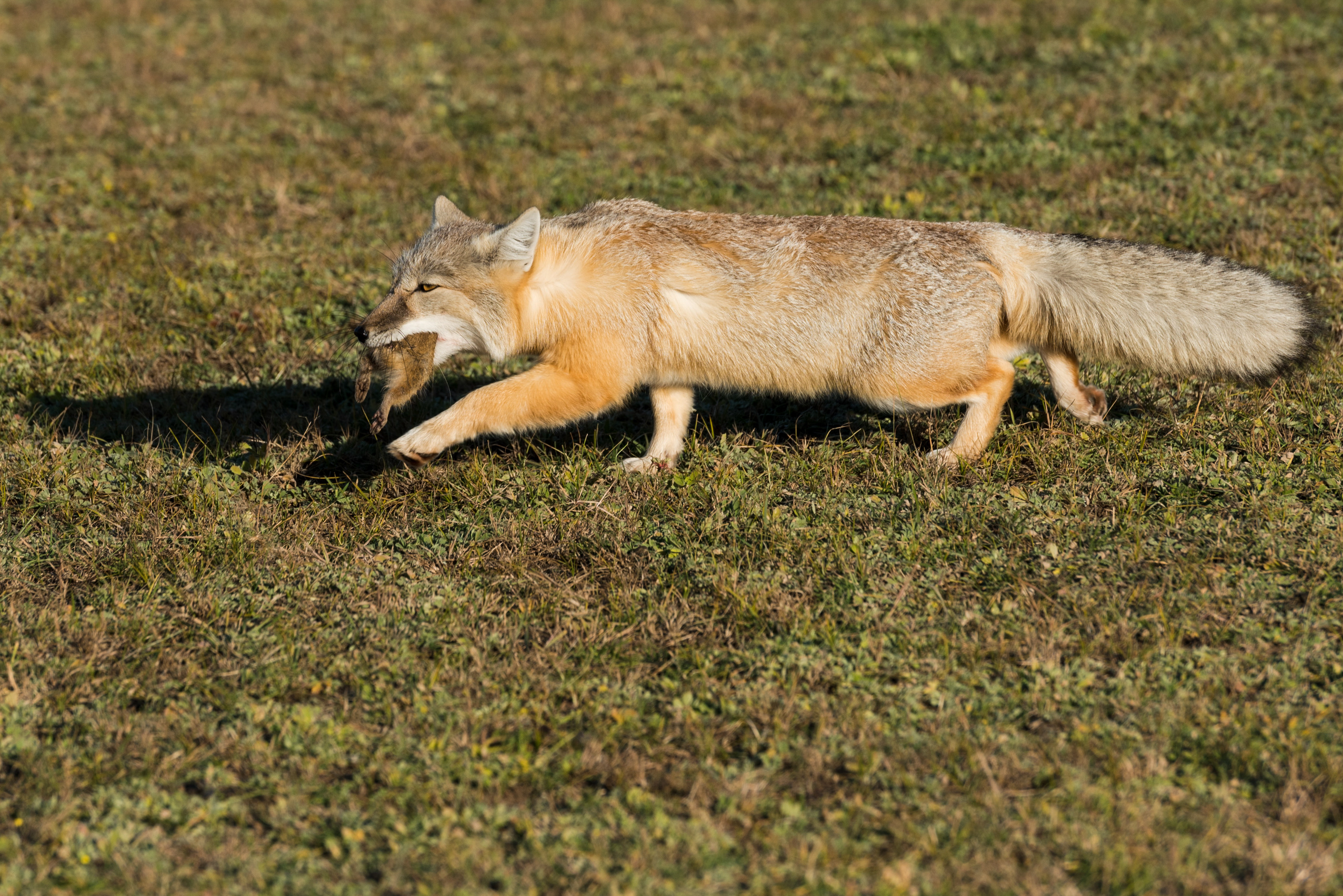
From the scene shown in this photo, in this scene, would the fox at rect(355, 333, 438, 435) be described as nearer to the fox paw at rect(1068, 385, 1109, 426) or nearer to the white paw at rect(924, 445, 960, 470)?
the white paw at rect(924, 445, 960, 470)

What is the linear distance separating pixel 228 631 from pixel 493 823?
6.00 ft

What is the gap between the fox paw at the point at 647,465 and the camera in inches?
265

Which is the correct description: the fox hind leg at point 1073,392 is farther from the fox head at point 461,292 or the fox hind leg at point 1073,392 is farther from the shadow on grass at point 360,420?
the fox head at point 461,292

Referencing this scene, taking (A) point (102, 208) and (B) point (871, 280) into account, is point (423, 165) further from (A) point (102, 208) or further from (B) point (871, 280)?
(B) point (871, 280)

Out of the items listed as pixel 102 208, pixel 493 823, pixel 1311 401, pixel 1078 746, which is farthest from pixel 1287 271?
pixel 102 208

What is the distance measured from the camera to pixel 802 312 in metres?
6.46

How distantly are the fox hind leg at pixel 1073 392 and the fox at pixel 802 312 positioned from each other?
0.20 meters

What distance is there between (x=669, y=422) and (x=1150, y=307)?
280 centimetres

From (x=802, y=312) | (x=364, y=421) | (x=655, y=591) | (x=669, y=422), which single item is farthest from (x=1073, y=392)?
(x=364, y=421)

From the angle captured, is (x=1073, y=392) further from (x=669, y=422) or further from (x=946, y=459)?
(x=669, y=422)

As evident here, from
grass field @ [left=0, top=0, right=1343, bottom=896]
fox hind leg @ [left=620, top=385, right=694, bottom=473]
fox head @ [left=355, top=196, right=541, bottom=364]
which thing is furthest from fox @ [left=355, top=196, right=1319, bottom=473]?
grass field @ [left=0, top=0, right=1343, bottom=896]

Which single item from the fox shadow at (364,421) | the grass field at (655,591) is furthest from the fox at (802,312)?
the fox shadow at (364,421)

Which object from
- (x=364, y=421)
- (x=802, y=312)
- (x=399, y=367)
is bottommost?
(x=364, y=421)

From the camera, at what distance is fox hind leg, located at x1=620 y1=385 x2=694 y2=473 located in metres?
7.01
